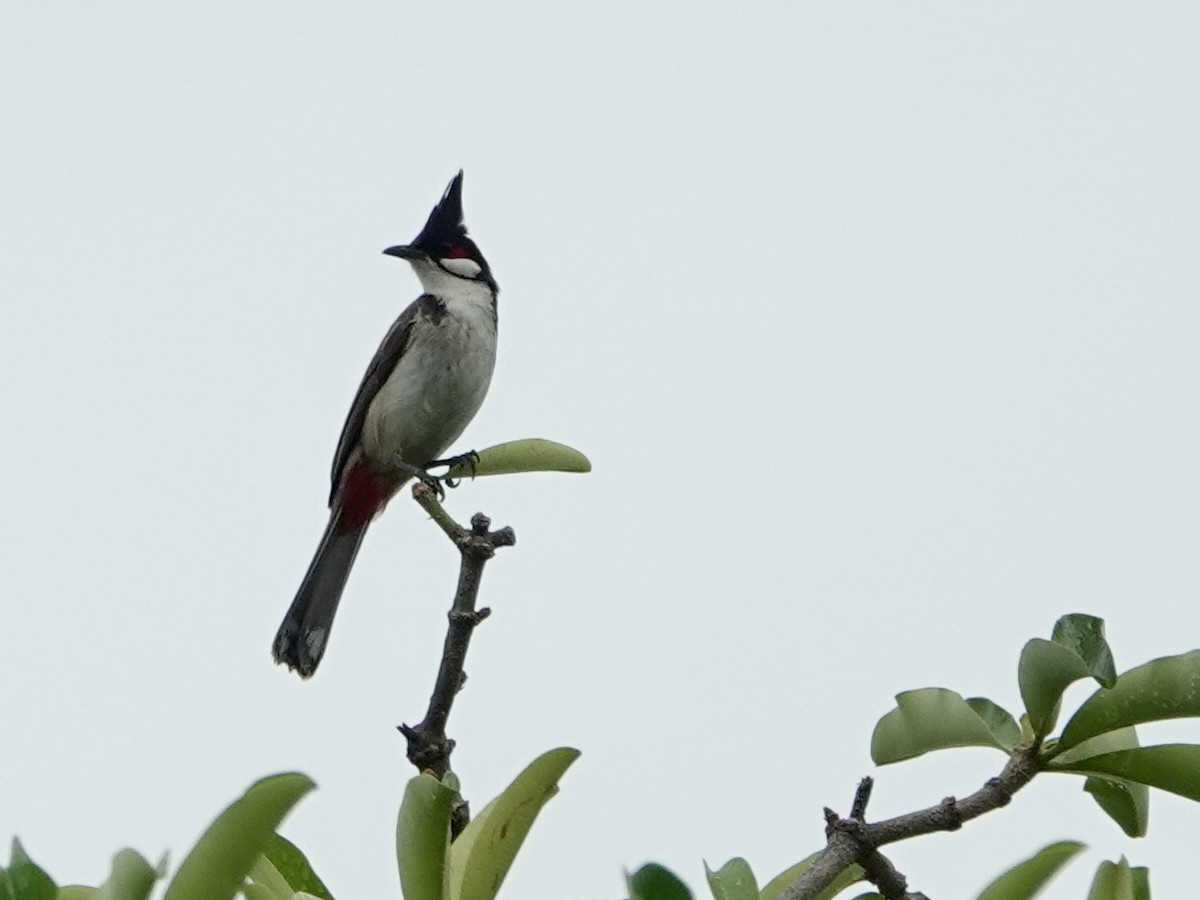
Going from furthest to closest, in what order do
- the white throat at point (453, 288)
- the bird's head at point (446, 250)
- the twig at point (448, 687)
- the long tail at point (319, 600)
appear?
the bird's head at point (446, 250) → the white throat at point (453, 288) → the long tail at point (319, 600) → the twig at point (448, 687)

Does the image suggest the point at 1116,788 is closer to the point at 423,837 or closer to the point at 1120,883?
the point at 1120,883

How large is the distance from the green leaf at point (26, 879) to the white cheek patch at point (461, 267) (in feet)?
15.0

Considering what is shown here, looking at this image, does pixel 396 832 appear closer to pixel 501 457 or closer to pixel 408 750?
pixel 408 750

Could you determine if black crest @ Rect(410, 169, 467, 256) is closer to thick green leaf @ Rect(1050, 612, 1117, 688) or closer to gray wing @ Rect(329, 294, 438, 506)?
gray wing @ Rect(329, 294, 438, 506)

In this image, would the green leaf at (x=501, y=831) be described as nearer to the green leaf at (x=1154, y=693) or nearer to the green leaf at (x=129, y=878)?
the green leaf at (x=129, y=878)

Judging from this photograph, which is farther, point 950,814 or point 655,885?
point 950,814

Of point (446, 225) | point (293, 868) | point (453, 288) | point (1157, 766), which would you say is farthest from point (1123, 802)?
A: point (446, 225)

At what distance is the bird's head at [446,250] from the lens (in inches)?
232

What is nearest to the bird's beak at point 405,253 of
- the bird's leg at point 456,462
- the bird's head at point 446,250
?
the bird's head at point 446,250

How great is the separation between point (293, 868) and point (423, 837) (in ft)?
0.89

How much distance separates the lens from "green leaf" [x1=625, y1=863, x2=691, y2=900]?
133 cm

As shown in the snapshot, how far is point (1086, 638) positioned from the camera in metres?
1.71

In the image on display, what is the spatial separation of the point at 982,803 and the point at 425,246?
4.58 m

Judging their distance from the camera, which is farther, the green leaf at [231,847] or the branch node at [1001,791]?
the branch node at [1001,791]
